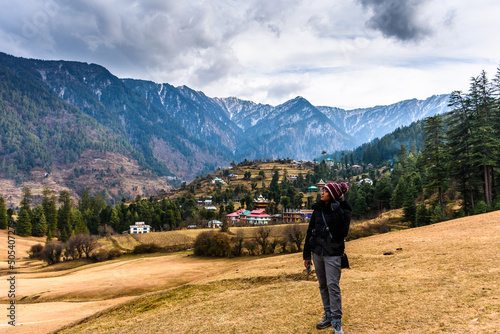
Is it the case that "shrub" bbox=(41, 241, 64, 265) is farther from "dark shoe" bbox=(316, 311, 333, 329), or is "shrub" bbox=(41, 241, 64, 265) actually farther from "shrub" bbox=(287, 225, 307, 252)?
"dark shoe" bbox=(316, 311, 333, 329)

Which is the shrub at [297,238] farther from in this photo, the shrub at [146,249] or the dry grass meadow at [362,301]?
the shrub at [146,249]

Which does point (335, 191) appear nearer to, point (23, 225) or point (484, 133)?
point (484, 133)

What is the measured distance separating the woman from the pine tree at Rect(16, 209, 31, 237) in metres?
129

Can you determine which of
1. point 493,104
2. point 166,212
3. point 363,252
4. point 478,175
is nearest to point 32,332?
point 363,252

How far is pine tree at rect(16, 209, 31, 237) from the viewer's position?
110 m

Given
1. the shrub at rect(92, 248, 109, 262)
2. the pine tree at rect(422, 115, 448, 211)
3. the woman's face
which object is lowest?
the shrub at rect(92, 248, 109, 262)

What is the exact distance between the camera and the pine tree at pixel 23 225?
11012cm

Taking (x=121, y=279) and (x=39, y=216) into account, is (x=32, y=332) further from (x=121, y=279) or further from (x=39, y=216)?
(x=39, y=216)

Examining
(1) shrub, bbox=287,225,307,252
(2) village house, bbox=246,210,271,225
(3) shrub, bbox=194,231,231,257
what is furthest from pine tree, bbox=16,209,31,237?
(1) shrub, bbox=287,225,307,252

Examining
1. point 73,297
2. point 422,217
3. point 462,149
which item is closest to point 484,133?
point 462,149

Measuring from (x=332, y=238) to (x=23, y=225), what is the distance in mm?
130716

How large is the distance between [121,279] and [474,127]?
181 ft

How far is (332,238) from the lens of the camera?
29.9 feet

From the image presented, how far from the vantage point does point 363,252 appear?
26.5 m
